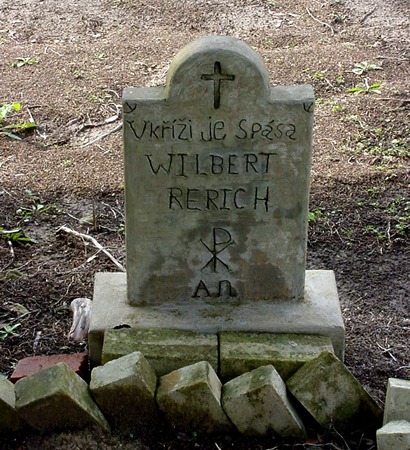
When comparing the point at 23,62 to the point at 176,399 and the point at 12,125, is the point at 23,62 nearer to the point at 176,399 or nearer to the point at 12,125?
the point at 12,125

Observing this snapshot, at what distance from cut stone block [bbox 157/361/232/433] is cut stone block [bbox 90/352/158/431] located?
0.21ft

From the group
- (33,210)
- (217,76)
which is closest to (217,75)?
→ (217,76)

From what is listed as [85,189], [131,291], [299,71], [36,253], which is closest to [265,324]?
[131,291]

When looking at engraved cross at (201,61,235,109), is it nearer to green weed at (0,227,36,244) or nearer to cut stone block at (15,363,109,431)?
cut stone block at (15,363,109,431)

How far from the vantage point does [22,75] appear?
852 cm

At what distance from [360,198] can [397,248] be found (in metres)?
0.71

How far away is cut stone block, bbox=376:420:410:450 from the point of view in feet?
11.9

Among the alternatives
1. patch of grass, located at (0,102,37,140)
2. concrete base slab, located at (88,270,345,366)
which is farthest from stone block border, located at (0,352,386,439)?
patch of grass, located at (0,102,37,140)

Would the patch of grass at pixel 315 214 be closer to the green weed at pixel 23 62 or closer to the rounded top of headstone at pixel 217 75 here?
the rounded top of headstone at pixel 217 75

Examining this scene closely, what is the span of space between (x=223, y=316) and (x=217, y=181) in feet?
2.18

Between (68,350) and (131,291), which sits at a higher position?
(131,291)

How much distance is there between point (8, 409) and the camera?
3.90 meters

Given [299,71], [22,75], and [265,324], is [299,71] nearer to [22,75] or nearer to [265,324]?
[22,75]

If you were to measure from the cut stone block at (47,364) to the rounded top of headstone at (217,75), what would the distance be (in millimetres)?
1312
